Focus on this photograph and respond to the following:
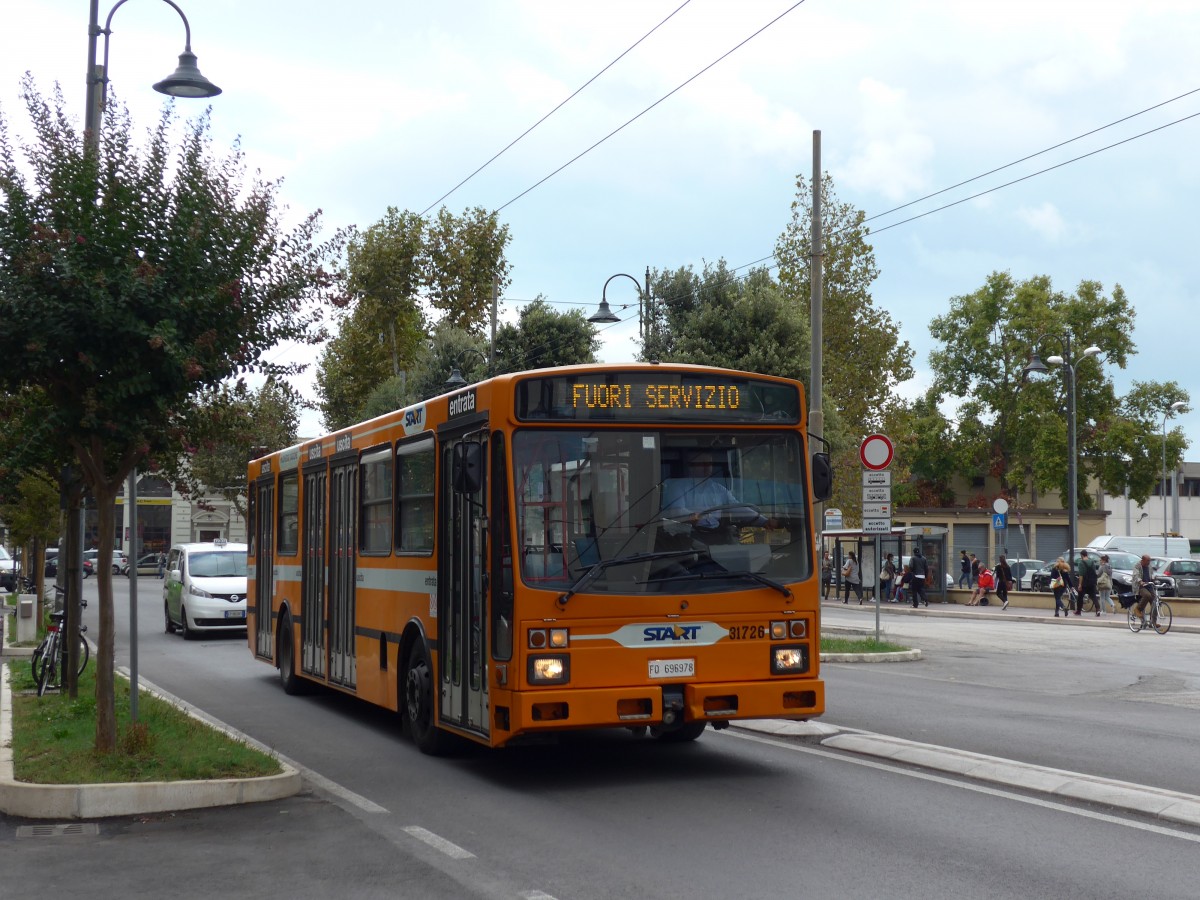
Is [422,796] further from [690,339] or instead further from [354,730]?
[690,339]

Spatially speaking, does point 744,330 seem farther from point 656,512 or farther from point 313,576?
point 656,512

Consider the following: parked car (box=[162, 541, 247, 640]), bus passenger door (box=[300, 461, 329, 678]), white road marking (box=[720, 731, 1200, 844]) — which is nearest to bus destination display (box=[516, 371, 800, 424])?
white road marking (box=[720, 731, 1200, 844])

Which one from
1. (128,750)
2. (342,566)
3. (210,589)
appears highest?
(342,566)

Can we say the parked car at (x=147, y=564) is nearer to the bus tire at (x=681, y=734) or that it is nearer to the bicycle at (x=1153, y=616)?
the bicycle at (x=1153, y=616)

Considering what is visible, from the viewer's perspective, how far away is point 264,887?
6941mm

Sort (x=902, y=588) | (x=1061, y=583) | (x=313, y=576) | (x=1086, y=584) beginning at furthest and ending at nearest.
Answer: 1. (x=902, y=588)
2. (x=1061, y=583)
3. (x=1086, y=584)
4. (x=313, y=576)

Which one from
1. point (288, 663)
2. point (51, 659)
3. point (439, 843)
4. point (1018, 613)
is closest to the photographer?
point (439, 843)

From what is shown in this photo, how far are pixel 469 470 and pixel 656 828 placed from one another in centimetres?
264

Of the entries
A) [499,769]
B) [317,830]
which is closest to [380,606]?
[499,769]

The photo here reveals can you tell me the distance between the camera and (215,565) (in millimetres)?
27375

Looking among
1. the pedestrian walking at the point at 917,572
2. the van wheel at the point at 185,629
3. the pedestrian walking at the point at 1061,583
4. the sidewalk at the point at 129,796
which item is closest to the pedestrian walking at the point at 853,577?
the pedestrian walking at the point at 917,572

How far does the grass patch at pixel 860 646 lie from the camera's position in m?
21.7

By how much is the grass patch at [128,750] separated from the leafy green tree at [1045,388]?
66.8 meters

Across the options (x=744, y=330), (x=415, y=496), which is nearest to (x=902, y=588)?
(x=744, y=330)
